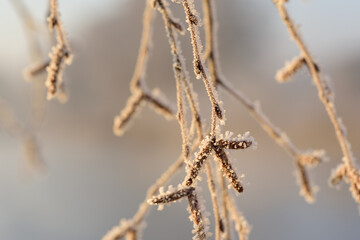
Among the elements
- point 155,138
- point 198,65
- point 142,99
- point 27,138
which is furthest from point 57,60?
point 155,138

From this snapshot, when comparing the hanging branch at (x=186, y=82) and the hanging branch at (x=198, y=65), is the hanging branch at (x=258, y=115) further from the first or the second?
the hanging branch at (x=198, y=65)

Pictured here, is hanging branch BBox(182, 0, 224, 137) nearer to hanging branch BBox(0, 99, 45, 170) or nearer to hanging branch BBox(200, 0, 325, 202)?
hanging branch BBox(200, 0, 325, 202)

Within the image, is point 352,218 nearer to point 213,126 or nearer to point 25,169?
point 25,169

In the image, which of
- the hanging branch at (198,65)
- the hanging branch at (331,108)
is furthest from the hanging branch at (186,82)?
the hanging branch at (331,108)

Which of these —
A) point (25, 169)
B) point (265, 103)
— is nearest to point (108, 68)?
point (265, 103)

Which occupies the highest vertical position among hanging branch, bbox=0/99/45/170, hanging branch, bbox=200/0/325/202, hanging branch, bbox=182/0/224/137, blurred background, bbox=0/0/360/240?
blurred background, bbox=0/0/360/240

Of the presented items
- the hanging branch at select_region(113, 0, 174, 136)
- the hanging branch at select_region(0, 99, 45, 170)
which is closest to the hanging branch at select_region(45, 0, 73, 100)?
the hanging branch at select_region(113, 0, 174, 136)

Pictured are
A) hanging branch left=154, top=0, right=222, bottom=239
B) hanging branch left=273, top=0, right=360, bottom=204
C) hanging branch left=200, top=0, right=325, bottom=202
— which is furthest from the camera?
hanging branch left=200, top=0, right=325, bottom=202
